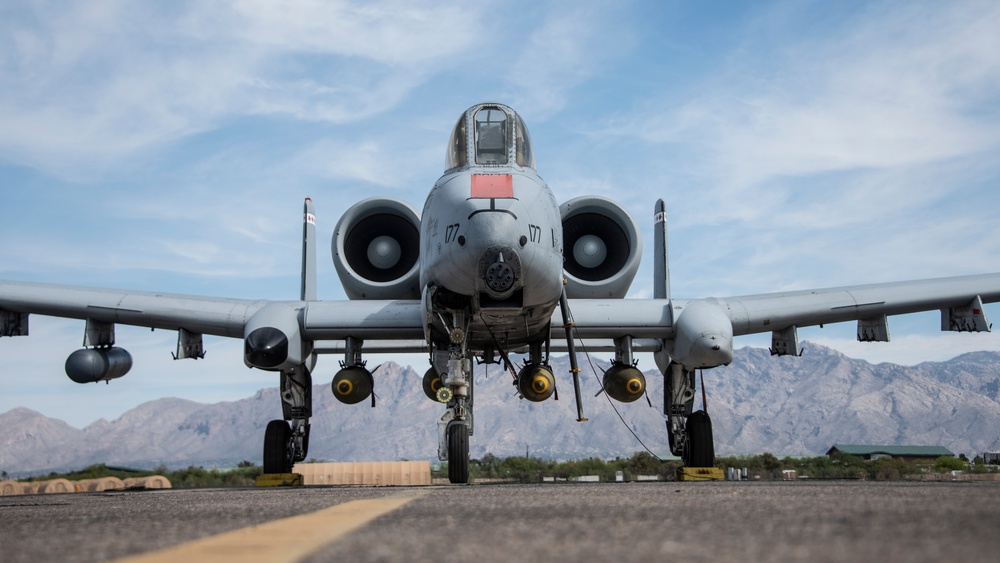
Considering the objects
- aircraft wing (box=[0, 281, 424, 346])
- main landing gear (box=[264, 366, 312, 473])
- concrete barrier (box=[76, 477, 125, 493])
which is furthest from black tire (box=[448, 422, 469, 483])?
concrete barrier (box=[76, 477, 125, 493])

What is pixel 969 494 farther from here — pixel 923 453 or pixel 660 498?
pixel 923 453

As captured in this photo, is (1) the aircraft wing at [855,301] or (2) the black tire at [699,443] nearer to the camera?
(1) the aircraft wing at [855,301]

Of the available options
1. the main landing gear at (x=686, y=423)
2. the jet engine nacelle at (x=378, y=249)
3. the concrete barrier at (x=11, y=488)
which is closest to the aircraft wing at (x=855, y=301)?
the main landing gear at (x=686, y=423)

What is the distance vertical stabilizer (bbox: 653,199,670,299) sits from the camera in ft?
55.7

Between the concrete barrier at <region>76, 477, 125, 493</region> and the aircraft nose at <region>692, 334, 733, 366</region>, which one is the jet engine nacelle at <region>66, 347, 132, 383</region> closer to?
the aircraft nose at <region>692, 334, 733, 366</region>

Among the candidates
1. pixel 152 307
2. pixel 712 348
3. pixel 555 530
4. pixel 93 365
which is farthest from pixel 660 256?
pixel 555 530

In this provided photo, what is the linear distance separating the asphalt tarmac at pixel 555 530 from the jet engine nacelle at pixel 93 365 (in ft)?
28.4

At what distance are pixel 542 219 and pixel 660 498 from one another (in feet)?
17.6

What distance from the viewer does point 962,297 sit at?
1501cm

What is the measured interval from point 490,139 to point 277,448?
602 centimetres

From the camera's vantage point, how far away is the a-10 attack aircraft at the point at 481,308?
11.0 m

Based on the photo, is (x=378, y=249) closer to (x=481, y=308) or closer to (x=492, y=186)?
(x=481, y=308)

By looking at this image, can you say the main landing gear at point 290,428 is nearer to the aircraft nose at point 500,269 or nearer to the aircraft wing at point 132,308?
the aircraft wing at point 132,308

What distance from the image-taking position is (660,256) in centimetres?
1719
